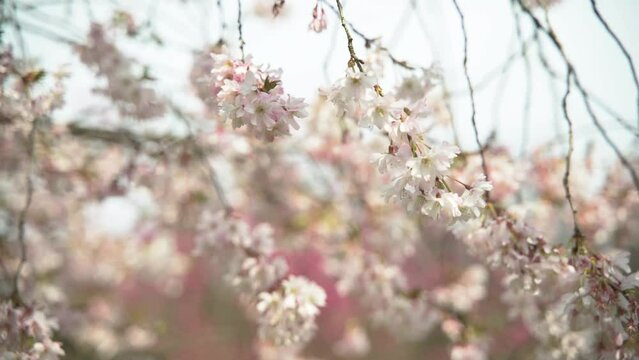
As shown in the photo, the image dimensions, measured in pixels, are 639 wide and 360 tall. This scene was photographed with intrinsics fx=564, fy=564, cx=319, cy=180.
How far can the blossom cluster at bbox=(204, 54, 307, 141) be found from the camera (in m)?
1.35

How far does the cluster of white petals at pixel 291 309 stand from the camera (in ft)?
6.28

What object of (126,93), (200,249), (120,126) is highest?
(120,126)

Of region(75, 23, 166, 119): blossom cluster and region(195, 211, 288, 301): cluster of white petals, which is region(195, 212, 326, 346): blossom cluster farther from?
region(75, 23, 166, 119): blossom cluster

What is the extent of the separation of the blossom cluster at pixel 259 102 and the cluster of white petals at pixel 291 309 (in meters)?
0.73

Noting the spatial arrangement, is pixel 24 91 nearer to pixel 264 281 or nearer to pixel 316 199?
pixel 264 281

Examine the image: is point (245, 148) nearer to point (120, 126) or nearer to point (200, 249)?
point (120, 126)

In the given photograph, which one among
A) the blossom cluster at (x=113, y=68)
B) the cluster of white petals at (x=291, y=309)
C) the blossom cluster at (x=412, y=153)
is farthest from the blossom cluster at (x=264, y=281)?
the blossom cluster at (x=412, y=153)

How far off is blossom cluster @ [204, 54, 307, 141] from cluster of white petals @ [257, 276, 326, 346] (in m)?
0.73

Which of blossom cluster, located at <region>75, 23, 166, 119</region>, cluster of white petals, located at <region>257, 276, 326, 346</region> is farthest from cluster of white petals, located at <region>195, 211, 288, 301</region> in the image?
blossom cluster, located at <region>75, 23, 166, 119</region>

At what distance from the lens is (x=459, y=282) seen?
154 inches

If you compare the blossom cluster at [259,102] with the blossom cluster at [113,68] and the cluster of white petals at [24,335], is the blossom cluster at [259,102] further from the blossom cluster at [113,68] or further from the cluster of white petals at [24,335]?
the blossom cluster at [113,68]

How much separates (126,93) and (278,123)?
4.14 ft

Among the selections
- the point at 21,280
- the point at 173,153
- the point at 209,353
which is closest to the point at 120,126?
the point at 173,153

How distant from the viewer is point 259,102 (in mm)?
1350
